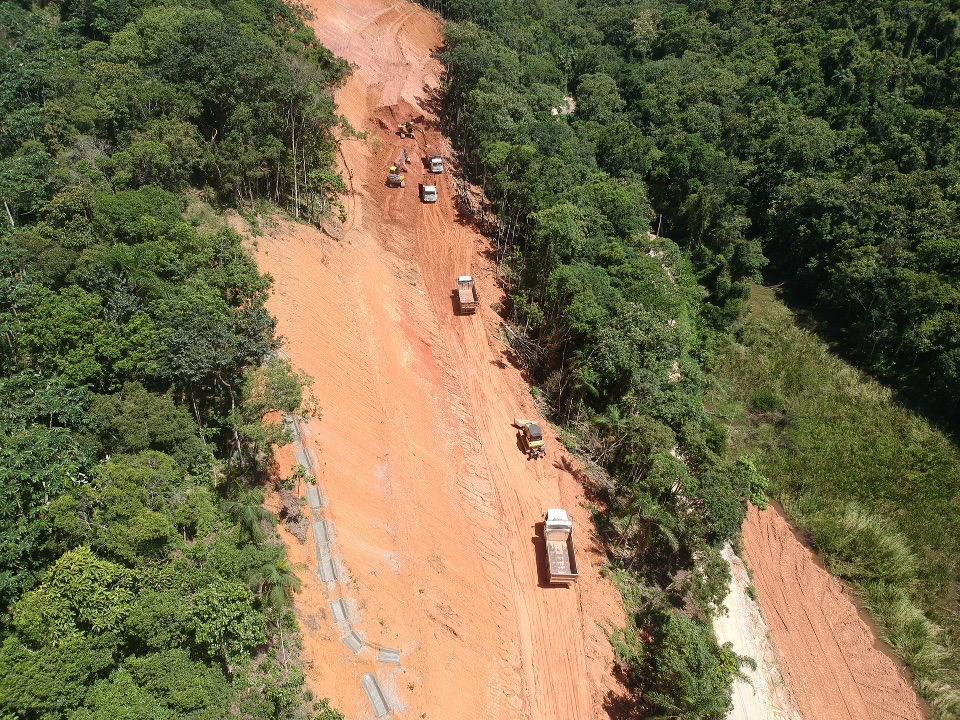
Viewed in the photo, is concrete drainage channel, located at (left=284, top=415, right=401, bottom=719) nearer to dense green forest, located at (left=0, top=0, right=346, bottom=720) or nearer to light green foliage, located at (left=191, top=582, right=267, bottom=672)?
dense green forest, located at (left=0, top=0, right=346, bottom=720)

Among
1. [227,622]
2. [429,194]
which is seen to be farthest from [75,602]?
[429,194]

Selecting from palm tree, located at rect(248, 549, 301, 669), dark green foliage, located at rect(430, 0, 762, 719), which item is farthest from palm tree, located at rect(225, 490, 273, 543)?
dark green foliage, located at rect(430, 0, 762, 719)

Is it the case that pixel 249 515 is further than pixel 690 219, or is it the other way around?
pixel 690 219

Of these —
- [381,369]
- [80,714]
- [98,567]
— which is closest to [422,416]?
[381,369]

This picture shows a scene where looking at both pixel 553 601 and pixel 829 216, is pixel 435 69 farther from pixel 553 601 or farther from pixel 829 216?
pixel 553 601

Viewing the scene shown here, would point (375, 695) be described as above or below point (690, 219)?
below

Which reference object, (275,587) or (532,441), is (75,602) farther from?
(532,441)
